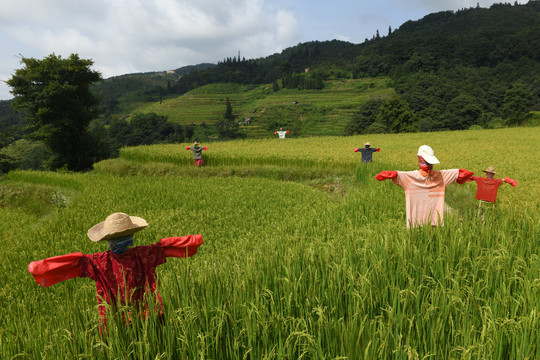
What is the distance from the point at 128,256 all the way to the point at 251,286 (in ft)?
3.96

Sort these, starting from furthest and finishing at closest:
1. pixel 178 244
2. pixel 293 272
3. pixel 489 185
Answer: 1. pixel 489 185
2. pixel 178 244
3. pixel 293 272

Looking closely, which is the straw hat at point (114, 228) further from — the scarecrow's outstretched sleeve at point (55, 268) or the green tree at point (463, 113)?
the green tree at point (463, 113)

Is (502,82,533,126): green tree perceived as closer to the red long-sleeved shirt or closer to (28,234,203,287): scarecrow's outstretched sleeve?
(28,234,203,287): scarecrow's outstretched sleeve

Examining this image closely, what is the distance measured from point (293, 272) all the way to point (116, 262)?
5.35 feet

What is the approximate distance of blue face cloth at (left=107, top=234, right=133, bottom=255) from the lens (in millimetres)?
2840

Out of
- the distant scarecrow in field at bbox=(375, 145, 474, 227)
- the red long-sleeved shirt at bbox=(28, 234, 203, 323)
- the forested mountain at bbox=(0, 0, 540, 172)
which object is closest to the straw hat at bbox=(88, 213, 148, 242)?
the red long-sleeved shirt at bbox=(28, 234, 203, 323)

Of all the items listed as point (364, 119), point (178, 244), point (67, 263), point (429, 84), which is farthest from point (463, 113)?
point (67, 263)

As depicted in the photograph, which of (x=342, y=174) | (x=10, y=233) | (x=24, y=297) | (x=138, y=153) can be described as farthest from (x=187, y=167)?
(x=24, y=297)

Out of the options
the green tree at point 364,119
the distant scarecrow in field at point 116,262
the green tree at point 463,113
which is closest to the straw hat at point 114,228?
the distant scarecrow in field at point 116,262

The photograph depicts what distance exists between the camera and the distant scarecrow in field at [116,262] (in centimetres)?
267

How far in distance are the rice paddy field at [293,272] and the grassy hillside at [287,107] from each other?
248 ft

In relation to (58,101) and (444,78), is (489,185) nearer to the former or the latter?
(58,101)

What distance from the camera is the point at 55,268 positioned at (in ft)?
8.64

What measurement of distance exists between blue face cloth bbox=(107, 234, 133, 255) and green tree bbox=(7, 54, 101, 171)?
29.6 m
